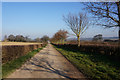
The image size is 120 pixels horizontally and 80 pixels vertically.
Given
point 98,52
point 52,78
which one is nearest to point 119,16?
point 52,78

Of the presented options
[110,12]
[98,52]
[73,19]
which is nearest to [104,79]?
[110,12]

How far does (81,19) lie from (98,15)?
14.0 meters

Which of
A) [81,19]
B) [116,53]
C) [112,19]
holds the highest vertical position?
[81,19]

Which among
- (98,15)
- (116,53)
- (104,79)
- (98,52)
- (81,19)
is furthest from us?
(81,19)

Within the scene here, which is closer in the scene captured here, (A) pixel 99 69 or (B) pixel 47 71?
(B) pixel 47 71

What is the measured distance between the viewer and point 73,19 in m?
18.5

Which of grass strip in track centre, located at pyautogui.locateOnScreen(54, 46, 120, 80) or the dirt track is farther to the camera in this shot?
the dirt track

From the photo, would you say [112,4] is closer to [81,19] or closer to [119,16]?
[119,16]

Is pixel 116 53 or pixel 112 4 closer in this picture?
pixel 112 4

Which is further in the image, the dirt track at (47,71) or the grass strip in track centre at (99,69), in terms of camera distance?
the dirt track at (47,71)

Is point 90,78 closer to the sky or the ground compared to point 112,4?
closer to the ground

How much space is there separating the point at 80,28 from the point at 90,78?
14.7 meters

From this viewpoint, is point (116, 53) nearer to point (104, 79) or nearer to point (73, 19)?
point (104, 79)

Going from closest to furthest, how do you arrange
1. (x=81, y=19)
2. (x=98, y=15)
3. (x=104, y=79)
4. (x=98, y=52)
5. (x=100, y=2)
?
(x=104, y=79) → (x=100, y=2) → (x=98, y=15) → (x=98, y=52) → (x=81, y=19)
